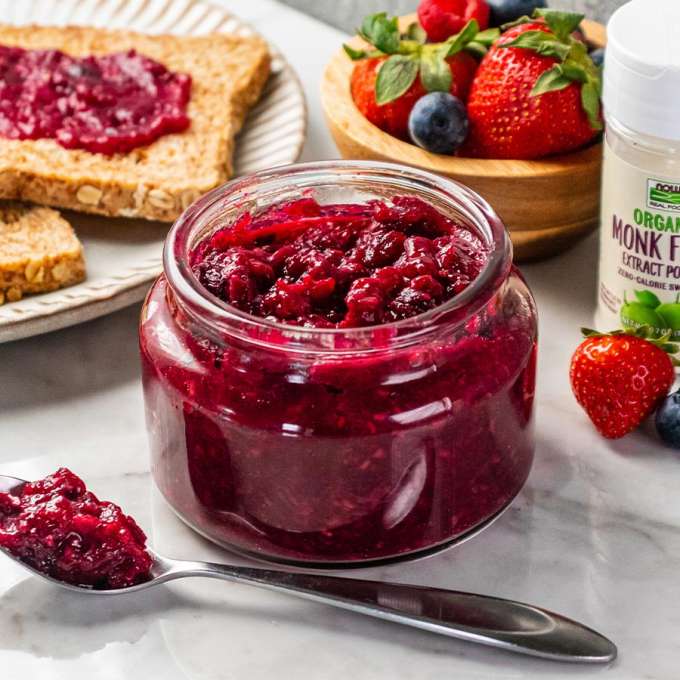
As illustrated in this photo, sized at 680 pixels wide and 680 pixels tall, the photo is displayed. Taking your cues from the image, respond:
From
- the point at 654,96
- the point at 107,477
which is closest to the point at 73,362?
the point at 107,477

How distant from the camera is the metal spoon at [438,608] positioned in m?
1.43

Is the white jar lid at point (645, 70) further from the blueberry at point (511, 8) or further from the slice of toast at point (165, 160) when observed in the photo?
the slice of toast at point (165, 160)

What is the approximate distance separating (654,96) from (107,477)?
0.92 m

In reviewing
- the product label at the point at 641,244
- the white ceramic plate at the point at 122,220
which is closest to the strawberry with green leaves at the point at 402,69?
the white ceramic plate at the point at 122,220

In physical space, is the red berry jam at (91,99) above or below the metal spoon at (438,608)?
above

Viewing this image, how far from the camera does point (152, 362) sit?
1571 millimetres

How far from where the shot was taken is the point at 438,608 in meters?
1.46

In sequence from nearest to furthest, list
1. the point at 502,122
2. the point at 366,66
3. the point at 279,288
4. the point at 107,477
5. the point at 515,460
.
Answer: the point at 279,288 → the point at 515,460 → the point at 107,477 → the point at 502,122 → the point at 366,66

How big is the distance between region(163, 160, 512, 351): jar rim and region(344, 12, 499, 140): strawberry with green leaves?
35 cm

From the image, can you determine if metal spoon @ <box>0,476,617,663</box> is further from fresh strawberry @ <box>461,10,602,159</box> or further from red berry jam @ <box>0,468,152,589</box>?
fresh strawberry @ <box>461,10,602,159</box>

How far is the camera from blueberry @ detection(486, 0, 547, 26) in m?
2.14

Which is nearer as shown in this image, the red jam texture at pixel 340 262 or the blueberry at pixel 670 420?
the red jam texture at pixel 340 262

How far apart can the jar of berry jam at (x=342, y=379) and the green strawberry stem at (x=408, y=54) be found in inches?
15.4

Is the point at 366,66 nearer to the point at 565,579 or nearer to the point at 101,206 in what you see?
the point at 101,206
